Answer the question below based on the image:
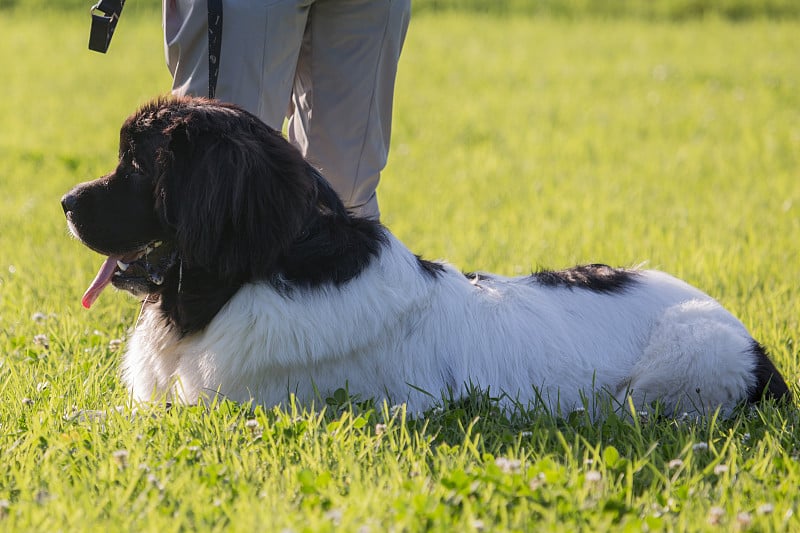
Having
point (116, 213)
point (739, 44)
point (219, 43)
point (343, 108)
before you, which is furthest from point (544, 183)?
point (739, 44)

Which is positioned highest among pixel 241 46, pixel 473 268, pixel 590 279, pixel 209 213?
pixel 241 46

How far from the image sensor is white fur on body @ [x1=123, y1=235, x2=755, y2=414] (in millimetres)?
3465

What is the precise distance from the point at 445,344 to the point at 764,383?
1.31 metres

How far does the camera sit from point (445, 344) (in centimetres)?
368

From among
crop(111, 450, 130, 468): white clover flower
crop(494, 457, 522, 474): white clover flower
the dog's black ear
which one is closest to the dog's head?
the dog's black ear

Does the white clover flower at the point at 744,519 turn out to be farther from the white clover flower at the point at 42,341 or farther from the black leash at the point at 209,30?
the white clover flower at the point at 42,341

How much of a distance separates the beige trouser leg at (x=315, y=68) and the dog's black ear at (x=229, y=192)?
2.05 feet

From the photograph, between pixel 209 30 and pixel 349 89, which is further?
pixel 349 89

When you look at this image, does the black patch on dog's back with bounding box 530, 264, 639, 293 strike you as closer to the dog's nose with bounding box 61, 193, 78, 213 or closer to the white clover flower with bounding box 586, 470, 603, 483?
the white clover flower with bounding box 586, 470, 603, 483

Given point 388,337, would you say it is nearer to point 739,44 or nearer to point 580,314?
point 580,314

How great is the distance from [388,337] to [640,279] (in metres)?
1.19

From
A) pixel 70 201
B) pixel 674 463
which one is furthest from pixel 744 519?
pixel 70 201

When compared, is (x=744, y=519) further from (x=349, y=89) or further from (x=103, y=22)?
(x=103, y=22)

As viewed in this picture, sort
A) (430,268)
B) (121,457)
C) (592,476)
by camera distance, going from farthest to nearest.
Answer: (430,268)
(121,457)
(592,476)
